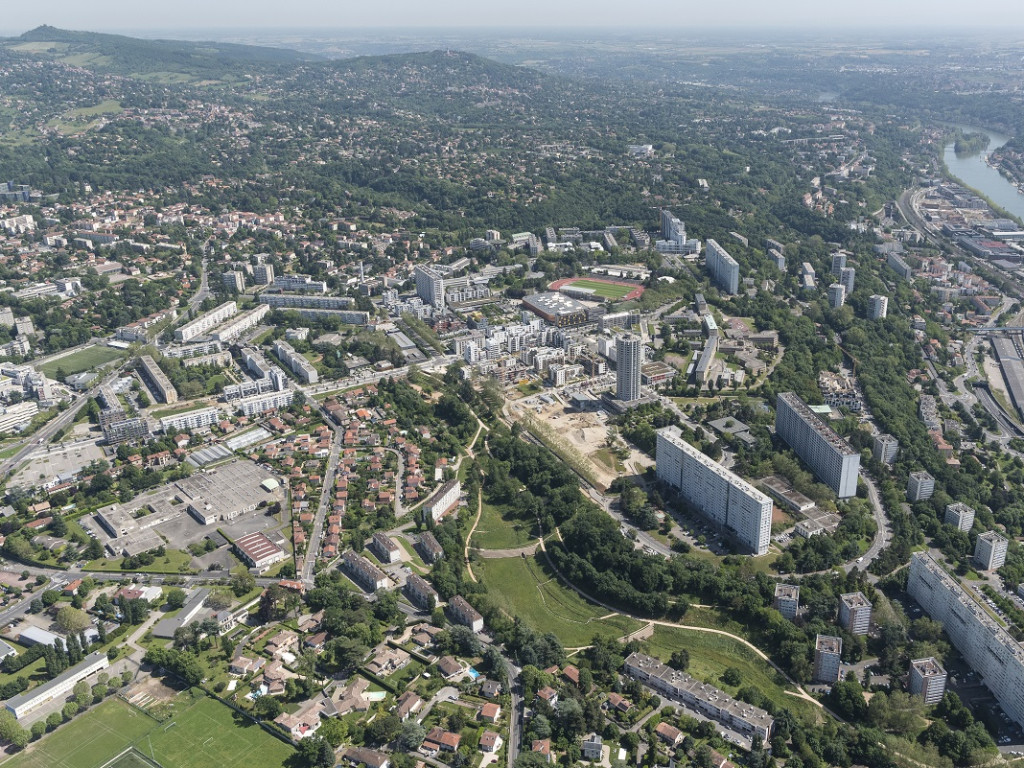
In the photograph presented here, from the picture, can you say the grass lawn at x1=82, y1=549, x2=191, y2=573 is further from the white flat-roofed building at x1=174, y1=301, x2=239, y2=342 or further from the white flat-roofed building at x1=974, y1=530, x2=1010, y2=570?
the white flat-roofed building at x1=974, y1=530, x2=1010, y2=570

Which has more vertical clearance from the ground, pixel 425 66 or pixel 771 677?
pixel 425 66

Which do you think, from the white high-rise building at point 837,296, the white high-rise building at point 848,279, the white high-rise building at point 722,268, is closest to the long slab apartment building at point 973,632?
the white high-rise building at point 837,296

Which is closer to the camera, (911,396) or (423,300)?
(911,396)

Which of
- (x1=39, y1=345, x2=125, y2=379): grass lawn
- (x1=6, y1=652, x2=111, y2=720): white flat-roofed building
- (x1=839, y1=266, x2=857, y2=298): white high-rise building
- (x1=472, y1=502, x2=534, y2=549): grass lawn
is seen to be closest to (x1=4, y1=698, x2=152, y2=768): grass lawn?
(x1=6, y1=652, x2=111, y2=720): white flat-roofed building

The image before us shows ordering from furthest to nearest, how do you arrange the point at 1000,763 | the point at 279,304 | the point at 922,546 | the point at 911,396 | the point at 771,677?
the point at 279,304 < the point at 911,396 < the point at 922,546 < the point at 771,677 < the point at 1000,763

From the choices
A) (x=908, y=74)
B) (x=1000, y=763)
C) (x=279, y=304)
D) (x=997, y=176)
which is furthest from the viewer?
(x=908, y=74)

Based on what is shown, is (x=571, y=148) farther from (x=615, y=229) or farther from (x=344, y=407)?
(x=344, y=407)

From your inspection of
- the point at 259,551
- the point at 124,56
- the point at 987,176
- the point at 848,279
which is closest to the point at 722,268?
the point at 848,279

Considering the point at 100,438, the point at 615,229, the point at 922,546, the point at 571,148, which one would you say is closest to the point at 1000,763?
the point at 922,546
